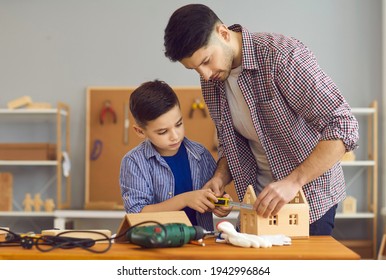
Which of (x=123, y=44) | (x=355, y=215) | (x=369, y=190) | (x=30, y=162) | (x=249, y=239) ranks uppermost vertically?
(x=123, y=44)

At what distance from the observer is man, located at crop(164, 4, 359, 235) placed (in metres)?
1.33

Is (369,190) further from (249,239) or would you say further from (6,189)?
(249,239)

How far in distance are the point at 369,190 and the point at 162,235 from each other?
10.1ft

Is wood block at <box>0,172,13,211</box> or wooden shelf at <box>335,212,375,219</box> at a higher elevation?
wood block at <box>0,172,13,211</box>

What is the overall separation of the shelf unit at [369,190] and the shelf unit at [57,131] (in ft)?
5.77

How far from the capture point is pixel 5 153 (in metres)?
3.76

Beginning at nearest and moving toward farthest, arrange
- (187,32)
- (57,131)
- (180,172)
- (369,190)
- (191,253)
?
(191,253) < (187,32) < (180,172) < (57,131) < (369,190)

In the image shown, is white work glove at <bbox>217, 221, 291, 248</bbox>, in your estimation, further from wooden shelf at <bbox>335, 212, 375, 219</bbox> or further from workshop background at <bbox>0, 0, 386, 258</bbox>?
workshop background at <bbox>0, 0, 386, 258</bbox>

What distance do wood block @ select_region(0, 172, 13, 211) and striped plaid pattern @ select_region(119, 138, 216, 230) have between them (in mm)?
2506

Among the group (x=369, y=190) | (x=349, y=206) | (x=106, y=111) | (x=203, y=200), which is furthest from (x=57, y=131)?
(x=203, y=200)

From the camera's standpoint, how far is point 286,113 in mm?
1446

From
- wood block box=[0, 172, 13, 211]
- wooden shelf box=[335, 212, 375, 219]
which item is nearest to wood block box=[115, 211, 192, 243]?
wooden shelf box=[335, 212, 375, 219]

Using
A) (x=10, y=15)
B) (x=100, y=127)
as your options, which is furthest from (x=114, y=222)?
(x=10, y=15)

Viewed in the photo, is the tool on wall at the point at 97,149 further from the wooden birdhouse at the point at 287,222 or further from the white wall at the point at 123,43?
the wooden birdhouse at the point at 287,222
